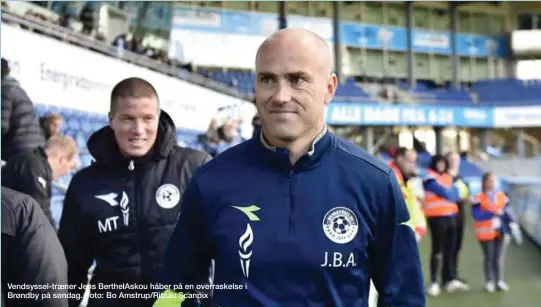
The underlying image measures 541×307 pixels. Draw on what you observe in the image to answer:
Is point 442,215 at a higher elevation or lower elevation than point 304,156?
lower

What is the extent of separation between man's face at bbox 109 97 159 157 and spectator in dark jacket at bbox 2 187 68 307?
0.68m

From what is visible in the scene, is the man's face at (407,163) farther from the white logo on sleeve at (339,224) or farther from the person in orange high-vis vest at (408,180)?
the white logo on sleeve at (339,224)

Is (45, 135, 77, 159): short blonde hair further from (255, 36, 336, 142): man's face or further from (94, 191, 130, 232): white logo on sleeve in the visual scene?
(255, 36, 336, 142): man's face

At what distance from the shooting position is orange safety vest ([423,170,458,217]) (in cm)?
→ 692

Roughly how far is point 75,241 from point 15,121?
4.29 feet

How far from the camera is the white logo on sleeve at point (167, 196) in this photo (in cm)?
262

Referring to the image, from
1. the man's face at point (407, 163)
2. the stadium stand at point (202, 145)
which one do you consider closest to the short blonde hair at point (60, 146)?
the stadium stand at point (202, 145)

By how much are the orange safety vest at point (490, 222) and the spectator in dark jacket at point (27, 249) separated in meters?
5.99

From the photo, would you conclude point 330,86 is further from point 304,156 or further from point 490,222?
point 490,222

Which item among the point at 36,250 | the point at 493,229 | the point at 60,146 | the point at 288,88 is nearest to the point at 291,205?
the point at 288,88

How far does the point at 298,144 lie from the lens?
5.49 ft

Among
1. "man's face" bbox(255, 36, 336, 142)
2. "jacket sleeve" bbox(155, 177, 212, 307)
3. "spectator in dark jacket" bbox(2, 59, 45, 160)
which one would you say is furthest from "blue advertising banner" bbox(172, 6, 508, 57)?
"man's face" bbox(255, 36, 336, 142)

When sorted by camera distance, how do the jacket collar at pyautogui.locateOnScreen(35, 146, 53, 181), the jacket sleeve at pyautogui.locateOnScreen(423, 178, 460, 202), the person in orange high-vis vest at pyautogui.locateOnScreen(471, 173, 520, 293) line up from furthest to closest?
1. the person in orange high-vis vest at pyautogui.locateOnScreen(471, 173, 520, 293)
2. the jacket sleeve at pyautogui.locateOnScreen(423, 178, 460, 202)
3. the jacket collar at pyautogui.locateOnScreen(35, 146, 53, 181)

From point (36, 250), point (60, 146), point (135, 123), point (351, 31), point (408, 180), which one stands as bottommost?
point (408, 180)
